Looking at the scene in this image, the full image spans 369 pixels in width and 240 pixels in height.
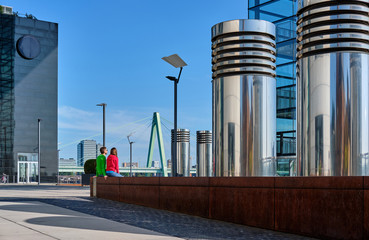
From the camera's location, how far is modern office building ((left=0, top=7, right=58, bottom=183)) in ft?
184

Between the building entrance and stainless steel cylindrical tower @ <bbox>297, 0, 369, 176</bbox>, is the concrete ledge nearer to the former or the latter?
stainless steel cylindrical tower @ <bbox>297, 0, 369, 176</bbox>

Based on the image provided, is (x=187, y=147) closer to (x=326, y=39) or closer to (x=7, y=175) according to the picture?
(x=326, y=39)

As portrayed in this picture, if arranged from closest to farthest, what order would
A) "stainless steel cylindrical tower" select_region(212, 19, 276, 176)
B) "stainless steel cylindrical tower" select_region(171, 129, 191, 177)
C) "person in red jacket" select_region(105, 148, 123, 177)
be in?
"stainless steel cylindrical tower" select_region(212, 19, 276, 176), "person in red jacket" select_region(105, 148, 123, 177), "stainless steel cylindrical tower" select_region(171, 129, 191, 177)

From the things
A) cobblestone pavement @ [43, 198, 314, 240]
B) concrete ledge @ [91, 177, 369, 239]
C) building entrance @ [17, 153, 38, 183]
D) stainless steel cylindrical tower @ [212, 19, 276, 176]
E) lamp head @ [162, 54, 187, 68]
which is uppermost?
lamp head @ [162, 54, 187, 68]

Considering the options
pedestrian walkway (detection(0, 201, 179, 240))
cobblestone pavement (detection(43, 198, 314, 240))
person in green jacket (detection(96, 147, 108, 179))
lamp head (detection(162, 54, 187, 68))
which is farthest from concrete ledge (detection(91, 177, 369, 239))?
lamp head (detection(162, 54, 187, 68))

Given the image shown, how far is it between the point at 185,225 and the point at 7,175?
50.8 meters

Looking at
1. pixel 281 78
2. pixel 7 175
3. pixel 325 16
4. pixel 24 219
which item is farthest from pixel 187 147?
pixel 7 175

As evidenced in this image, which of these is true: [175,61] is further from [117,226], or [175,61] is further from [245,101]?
[117,226]

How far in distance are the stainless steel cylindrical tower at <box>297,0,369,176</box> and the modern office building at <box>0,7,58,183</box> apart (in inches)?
2094

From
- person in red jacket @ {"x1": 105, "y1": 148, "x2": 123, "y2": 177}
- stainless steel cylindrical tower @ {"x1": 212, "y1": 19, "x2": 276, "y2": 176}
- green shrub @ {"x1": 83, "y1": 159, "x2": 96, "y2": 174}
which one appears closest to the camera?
stainless steel cylindrical tower @ {"x1": 212, "y1": 19, "x2": 276, "y2": 176}

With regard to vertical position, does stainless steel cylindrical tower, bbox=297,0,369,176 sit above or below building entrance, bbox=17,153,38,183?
above

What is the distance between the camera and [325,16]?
22.0 ft

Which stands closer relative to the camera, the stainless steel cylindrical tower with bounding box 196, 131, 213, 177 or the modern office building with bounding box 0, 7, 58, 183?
the stainless steel cylindrical tower with bounding box 196, 131, 213, 177

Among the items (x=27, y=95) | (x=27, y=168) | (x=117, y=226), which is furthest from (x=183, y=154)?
(x=27, y=95)
